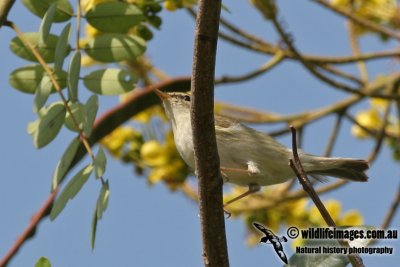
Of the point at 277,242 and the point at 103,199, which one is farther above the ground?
the point at 103,199

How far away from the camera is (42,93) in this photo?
3.06 metres

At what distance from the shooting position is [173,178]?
195 inches

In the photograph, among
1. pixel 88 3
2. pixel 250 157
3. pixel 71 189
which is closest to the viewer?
pixel 71 189

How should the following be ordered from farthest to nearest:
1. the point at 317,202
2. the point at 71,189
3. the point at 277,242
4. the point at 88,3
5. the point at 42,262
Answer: the point at 88,3
the point at 71,189
the point at 277,242
the point at 42,262
the point at 317,202

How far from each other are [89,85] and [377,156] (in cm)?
220

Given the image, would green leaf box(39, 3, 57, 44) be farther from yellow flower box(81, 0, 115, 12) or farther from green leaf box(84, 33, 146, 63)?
yellow flower box(81, 0, 115, 12)

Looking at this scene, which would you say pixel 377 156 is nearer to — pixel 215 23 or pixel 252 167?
pixel 252 167

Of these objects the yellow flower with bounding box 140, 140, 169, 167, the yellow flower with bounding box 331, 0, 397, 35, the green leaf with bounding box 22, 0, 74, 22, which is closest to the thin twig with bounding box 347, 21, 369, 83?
the yellow flower with bounding box 331, 0, 397, 35

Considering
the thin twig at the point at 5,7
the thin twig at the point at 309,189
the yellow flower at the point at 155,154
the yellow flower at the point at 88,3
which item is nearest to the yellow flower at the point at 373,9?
the yellow flower at the point at 155,154

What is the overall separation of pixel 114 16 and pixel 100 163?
66 centimetres

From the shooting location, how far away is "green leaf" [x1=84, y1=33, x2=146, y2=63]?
322cm

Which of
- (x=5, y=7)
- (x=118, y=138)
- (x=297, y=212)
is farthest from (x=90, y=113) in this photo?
(x=297, y=212)

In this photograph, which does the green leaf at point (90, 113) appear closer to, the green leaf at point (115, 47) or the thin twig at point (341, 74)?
the green leaf at point (115, 47)

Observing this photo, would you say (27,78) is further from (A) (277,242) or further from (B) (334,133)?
(B) (334,133)
